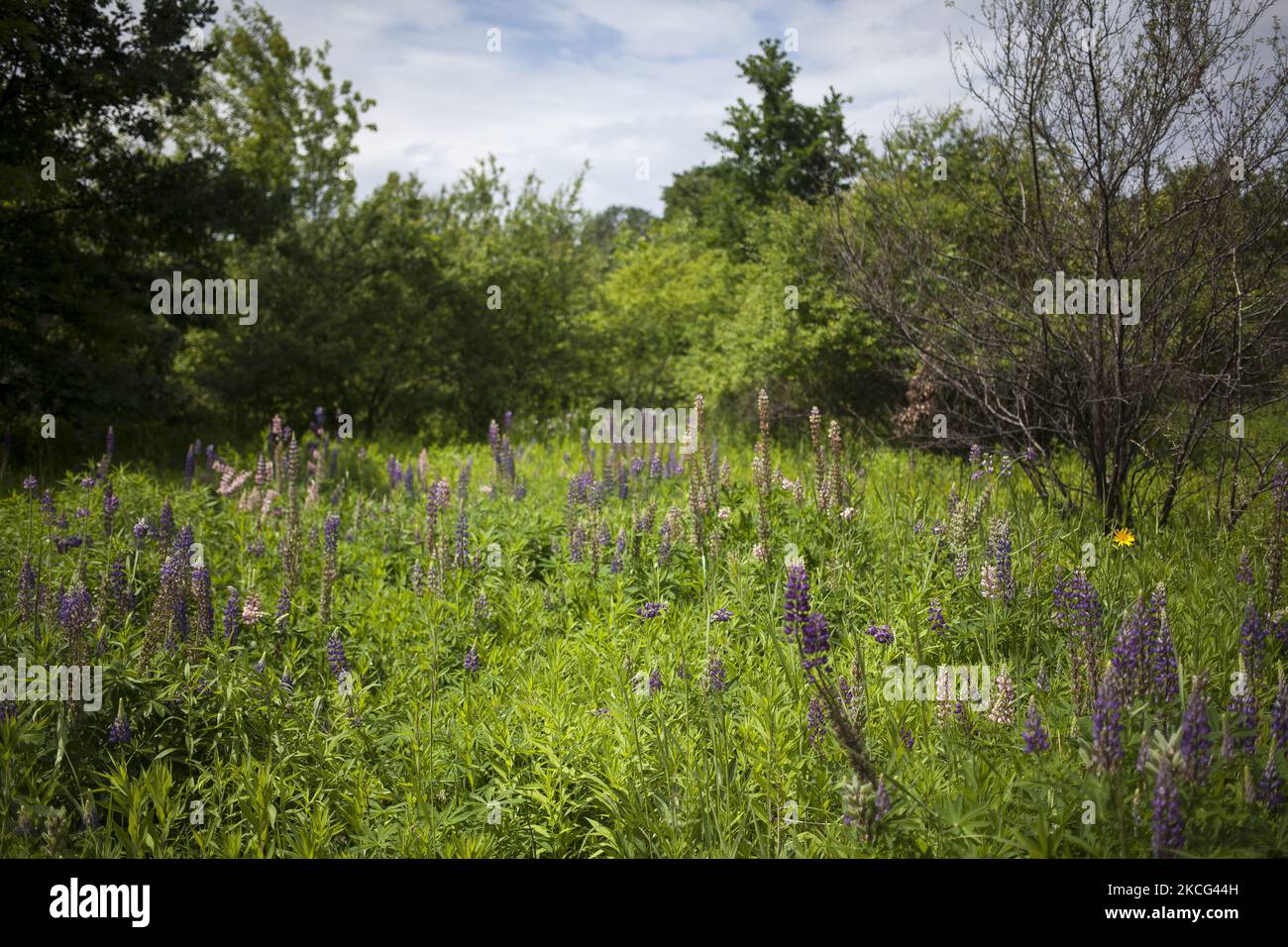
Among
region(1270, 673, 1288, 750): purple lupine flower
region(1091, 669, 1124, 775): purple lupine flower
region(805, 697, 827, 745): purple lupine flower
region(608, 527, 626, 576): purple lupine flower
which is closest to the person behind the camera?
region(1091, 669, 1124, 775): purple lupine flower

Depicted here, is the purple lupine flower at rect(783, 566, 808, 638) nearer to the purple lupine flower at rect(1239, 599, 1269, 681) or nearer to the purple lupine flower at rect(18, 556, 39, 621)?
the purple lupine flower at rect(1239, 599, 1269, 681)

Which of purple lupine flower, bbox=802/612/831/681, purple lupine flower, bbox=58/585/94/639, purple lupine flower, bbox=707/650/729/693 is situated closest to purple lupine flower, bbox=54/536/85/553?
purple lupine flower, bbox=58/585/94/639

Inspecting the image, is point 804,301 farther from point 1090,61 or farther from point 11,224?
point 11,224

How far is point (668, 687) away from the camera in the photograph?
12.1 ft

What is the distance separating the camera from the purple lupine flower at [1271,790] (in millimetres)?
2232

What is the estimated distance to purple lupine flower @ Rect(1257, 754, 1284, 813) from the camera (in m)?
2.23

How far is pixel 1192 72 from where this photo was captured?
18.2 ft

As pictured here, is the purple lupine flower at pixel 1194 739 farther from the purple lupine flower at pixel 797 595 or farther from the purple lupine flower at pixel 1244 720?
the purple lupine flower at pixel 797 595

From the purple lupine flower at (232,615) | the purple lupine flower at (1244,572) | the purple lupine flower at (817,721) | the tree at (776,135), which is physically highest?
the tree at (776,135)

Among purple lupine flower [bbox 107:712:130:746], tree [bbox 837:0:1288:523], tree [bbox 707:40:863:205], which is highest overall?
tree [bbox 707:40:863:205]

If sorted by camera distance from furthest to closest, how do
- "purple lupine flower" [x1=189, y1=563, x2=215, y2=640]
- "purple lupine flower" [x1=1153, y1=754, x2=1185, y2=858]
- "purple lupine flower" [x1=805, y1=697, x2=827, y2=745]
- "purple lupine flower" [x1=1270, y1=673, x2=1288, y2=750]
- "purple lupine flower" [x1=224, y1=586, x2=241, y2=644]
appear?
"purple lupine flower" [x1=224, y1=586, x2=241, y2=644]
"purple lupine flower" [x1=189, y1=563, x2=215, y2=640]
"purple lupine flower" [x1=805, y1=697, x2=827, y2=745]
"purple lupine flower" [x1=1270, y1=673, x2=1288, y2=750]
"purple lupine flower" [x1=1153, y1=754, x2=1185, y2=858]

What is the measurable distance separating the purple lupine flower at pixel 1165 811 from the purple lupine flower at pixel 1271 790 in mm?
510

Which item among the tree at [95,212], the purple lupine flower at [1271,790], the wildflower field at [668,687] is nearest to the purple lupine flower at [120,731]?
the wildflower field at [668,687]
